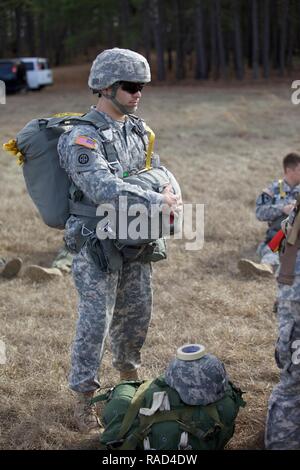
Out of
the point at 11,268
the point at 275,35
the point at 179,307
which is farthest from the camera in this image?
the point at 275,35

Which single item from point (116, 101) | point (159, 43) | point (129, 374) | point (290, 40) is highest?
point (116, 101)

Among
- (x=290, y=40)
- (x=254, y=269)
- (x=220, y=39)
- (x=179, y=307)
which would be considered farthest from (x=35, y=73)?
(x=179, y=307)

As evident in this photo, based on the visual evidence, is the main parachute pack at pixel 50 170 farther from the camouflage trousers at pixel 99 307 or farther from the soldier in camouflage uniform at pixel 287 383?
the soldier in camouflage uniform at pixel 287 383

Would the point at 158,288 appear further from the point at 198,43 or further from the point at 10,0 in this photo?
the point at 10,0

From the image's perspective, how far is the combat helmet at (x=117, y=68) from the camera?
348cm

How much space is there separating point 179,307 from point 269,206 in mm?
1500

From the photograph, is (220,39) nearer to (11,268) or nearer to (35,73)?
(35,73)

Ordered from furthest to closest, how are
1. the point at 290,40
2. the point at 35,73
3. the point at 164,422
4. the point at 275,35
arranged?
1. the point at 275,35
2. the point at 290,40
3. the point at 35,73
4. the point at 164,422

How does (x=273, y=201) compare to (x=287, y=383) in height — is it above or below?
below

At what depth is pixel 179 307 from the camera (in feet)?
19.0

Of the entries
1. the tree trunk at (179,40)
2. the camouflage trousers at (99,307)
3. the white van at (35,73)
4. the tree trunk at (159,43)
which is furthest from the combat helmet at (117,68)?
the tree trunk at (179,40)

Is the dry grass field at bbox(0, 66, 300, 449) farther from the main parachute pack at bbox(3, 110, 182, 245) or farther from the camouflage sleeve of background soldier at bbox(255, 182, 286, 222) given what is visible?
the main parachute pack at bbox(3, 110, 182, 245)

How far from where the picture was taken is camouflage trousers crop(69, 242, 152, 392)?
362 cm
